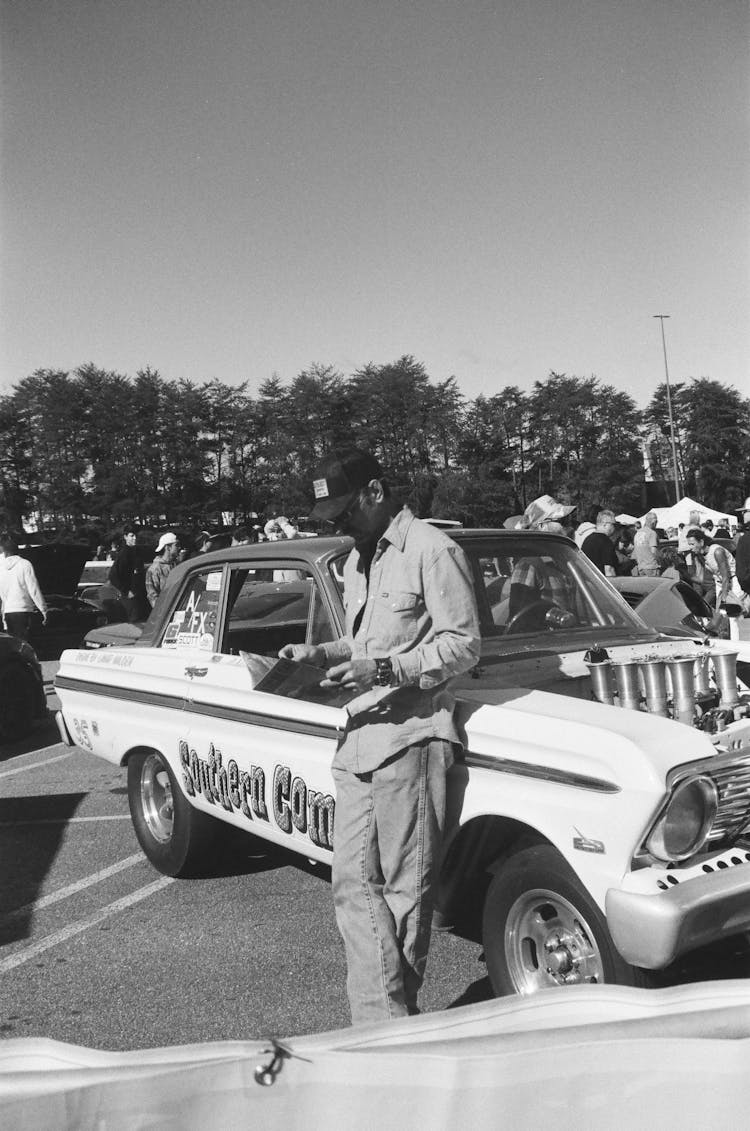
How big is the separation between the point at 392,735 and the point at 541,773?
0.45m

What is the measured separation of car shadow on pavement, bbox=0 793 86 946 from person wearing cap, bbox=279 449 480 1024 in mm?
2182

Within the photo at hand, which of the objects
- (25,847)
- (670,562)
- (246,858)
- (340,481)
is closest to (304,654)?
(340,481)

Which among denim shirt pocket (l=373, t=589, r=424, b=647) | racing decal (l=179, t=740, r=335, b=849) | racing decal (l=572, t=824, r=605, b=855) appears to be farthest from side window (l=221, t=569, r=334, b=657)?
racing decal (l=572, t=824, r=605, b=855)

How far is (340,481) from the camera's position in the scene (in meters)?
3.08

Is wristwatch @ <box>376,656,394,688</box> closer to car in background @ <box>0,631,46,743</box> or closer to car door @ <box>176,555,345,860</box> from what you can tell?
car door @ <box>176,555,345,860</box>

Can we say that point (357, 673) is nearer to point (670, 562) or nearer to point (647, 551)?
point (647, 551)

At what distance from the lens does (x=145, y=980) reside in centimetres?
385

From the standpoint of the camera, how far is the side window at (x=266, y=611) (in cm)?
486

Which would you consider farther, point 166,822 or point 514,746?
point 166,822

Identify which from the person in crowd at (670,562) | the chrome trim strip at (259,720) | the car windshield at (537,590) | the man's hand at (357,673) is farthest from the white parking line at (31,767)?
the person in crowd at (670,562)

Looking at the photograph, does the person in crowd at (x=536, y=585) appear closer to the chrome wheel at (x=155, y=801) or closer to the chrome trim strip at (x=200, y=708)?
the chrome trim strip at (x=200, y=708)

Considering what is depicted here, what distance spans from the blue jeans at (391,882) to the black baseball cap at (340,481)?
77cm

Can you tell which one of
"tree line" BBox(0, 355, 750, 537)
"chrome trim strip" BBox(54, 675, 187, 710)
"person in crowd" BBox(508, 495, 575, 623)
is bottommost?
"chrome trim strip" BBox(54, 675, 187, 710)

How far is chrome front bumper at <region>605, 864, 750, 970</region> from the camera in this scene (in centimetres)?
255
